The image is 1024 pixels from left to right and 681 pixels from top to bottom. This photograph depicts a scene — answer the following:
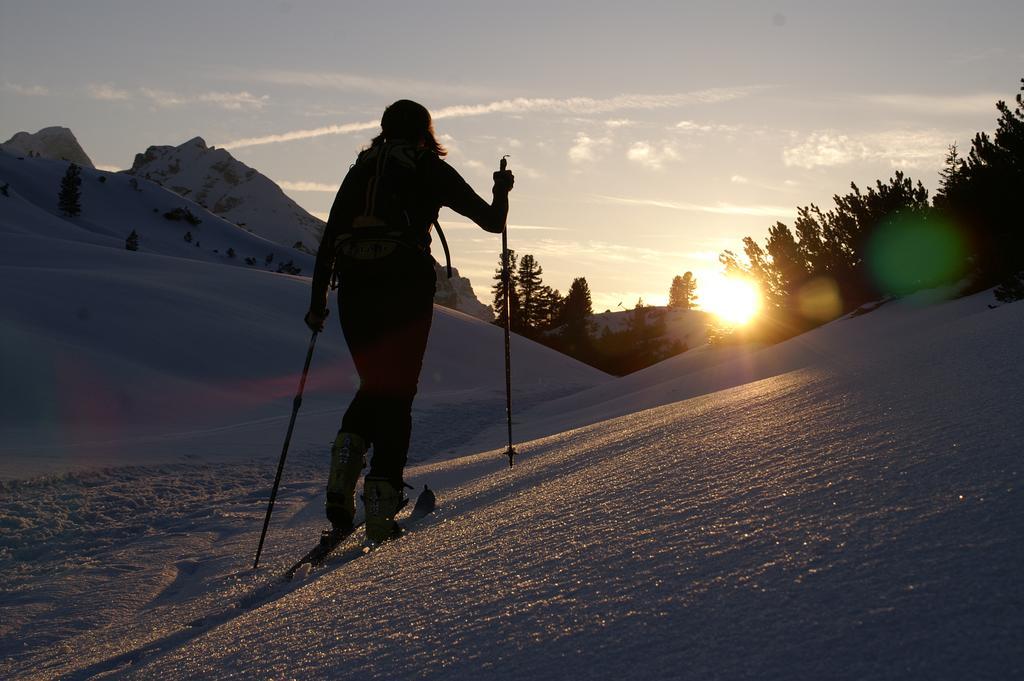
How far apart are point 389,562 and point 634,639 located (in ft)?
4.95

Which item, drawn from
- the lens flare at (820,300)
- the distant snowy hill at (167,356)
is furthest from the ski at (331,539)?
the lens flare at (820,300)

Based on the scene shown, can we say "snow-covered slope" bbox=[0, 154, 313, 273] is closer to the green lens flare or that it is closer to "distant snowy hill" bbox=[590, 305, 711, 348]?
"distant snowy hill" bbox=[590, 305, 711, 348]

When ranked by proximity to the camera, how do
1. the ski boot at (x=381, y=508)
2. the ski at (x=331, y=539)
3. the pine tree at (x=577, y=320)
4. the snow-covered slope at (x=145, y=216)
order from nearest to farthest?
the ski at (x=331, y=539), the ski boot at (x=381, y=508), the pine tree at (x=577, y=320), the snow-covered slope at (x=145, y=216)

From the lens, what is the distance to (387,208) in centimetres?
349

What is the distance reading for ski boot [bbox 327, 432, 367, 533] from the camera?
11.3ft

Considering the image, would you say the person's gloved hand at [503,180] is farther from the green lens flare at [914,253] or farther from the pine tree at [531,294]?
the pine tree at [531,294]

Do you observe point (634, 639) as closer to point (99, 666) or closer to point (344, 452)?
point (99, 666)

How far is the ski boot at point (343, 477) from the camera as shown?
346 centimetres

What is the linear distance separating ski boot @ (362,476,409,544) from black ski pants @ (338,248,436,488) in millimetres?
52

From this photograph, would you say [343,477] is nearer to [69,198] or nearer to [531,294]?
[531,294]

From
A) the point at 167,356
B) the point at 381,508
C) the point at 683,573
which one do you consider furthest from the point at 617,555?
the point at 167,356

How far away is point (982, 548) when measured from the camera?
136cm

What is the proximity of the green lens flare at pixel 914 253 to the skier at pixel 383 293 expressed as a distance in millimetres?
9053

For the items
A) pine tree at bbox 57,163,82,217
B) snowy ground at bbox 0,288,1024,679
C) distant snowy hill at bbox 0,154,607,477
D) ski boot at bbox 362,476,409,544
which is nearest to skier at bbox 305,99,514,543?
ski boot at bbox 362,476,409,544
